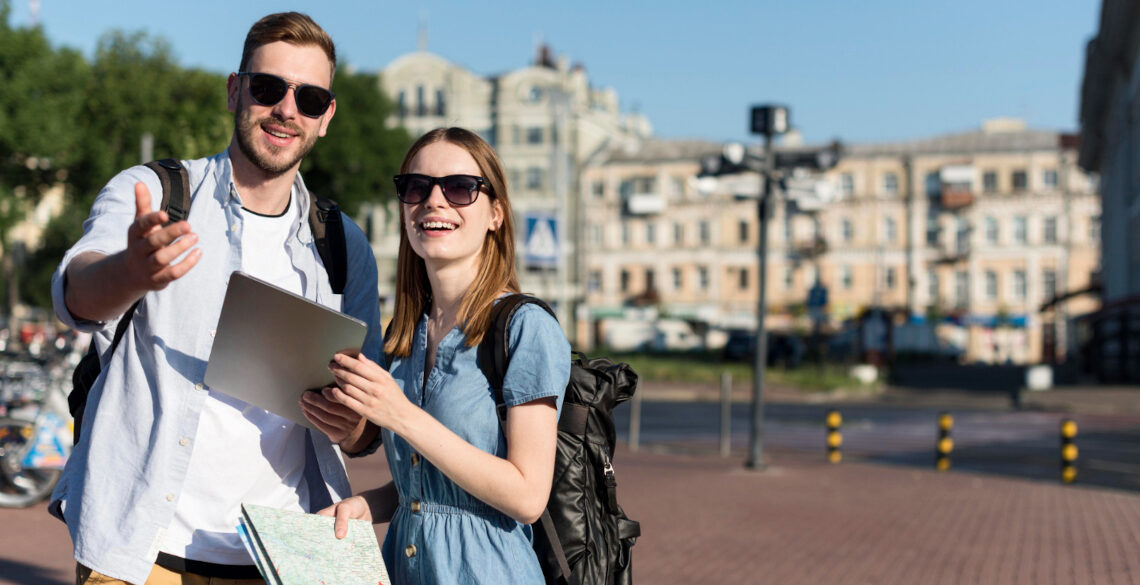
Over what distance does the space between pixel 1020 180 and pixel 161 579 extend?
77256mm

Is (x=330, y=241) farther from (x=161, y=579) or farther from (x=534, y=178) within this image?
(x=534, y=178)

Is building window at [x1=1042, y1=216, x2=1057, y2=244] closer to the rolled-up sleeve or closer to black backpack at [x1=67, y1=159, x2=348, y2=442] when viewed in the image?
black backpack at [x1=67, y1=159, x2=348, y2=442]

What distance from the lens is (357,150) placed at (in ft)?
174

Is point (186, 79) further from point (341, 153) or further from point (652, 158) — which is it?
point (652, 158)

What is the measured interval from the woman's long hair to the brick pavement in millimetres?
5198

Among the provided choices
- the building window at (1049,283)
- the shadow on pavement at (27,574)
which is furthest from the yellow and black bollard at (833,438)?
the building window at (1049,283)

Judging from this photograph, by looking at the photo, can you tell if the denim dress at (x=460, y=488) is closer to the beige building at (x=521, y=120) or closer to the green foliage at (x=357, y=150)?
the green foliage at (x=357, y=150)

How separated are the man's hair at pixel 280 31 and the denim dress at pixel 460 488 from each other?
78cm

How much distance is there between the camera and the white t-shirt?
2.58 meters

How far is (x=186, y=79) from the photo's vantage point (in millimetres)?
48750

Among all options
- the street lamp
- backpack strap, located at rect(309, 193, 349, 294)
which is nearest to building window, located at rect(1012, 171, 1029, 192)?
the street lamp

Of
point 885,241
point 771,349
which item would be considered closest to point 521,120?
point 885,241

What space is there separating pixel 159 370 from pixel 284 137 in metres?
0.57

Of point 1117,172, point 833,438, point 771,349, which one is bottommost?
point 771,349
